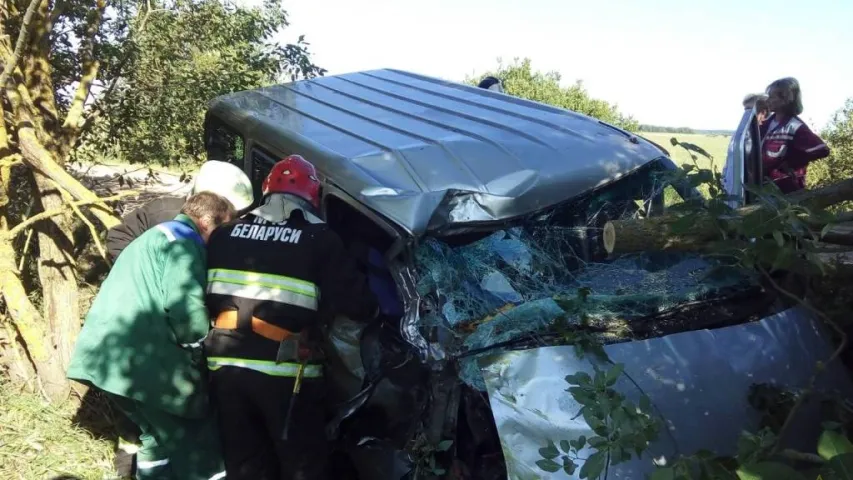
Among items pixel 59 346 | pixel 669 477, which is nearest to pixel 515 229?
Answer: pixel 669 477

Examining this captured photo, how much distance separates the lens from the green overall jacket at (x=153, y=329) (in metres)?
2.75

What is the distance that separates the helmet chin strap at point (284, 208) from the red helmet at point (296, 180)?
0.02 metres

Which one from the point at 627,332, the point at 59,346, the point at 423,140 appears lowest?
the point at 59,346

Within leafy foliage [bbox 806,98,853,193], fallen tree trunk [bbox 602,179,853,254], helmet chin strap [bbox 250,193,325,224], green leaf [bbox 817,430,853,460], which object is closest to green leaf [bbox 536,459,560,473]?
green leaf [bbox 817,430,853,460]

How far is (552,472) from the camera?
188cm

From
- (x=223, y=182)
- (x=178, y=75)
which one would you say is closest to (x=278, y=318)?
(x=223, y=182)

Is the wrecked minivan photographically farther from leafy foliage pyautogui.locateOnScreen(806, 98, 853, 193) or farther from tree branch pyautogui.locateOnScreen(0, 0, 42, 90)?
leafy foliage pyautogui.locateOnScreen(806, 98, 853, 193)

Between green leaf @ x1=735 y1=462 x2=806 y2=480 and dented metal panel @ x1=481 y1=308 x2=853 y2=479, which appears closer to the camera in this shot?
green leaf @ x1=735 y1=462 x2=806 y2=480

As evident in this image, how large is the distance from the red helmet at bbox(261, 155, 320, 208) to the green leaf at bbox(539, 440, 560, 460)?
146 centimetres

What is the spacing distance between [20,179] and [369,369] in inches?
161

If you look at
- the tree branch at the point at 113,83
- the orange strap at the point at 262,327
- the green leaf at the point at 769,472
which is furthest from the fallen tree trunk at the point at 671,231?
the tree branch at the point at 113,83

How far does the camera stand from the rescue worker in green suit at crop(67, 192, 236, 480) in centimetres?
275

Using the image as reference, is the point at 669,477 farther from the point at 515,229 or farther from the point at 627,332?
the point at 515,229

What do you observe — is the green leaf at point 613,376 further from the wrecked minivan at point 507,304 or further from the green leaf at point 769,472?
the green leaf at point 769,472
